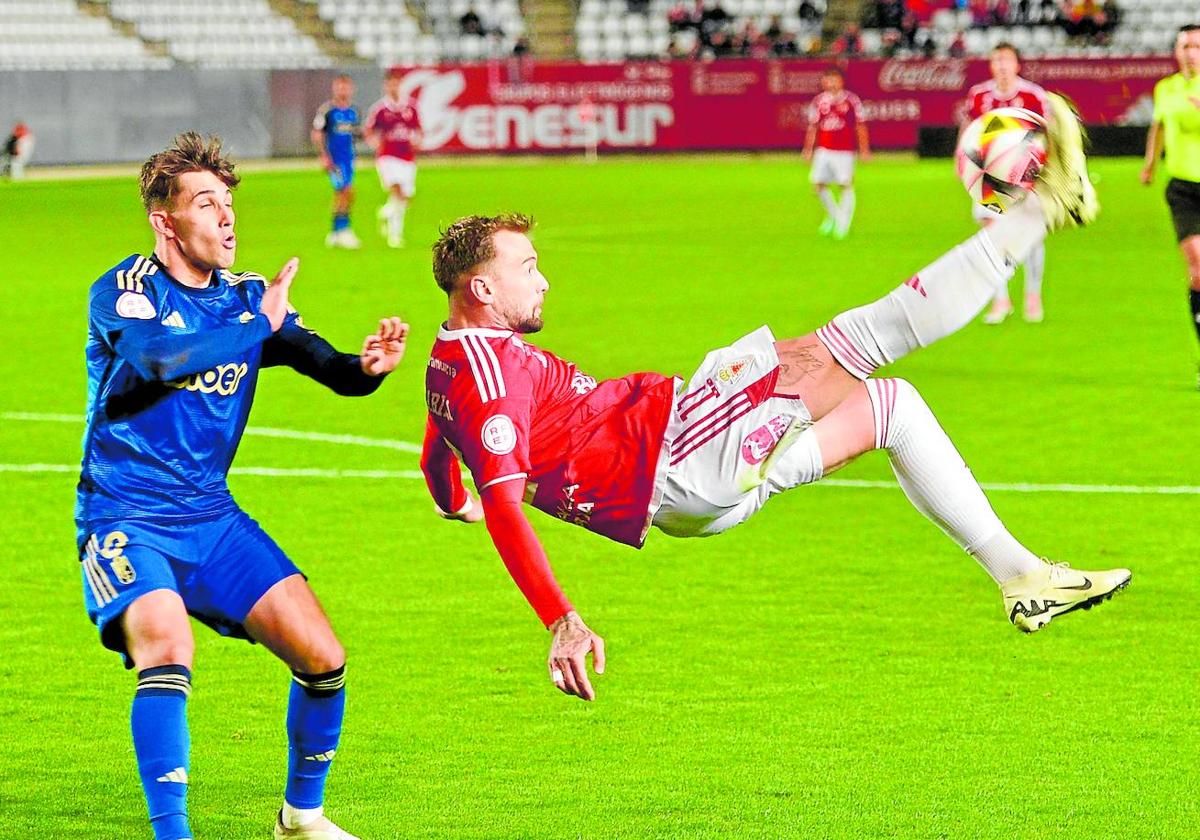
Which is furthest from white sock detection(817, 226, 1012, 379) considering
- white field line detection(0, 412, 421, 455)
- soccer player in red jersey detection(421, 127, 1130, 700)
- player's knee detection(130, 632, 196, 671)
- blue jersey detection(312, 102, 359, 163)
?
blue jersey detection(312, 102, 359, 163)

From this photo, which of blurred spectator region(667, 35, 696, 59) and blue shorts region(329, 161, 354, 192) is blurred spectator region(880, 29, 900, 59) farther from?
blue shorts region(329, 161, 354, 192)

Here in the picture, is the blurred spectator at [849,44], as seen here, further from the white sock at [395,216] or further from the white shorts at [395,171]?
Result: the white sock at [395,216]

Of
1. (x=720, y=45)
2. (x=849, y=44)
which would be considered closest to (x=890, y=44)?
(x=849, y=44)

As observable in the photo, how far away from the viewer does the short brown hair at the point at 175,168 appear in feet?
15.5

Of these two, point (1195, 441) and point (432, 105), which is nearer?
point (1195, 441)

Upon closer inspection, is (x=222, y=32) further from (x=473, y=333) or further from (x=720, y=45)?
(x=473, y=333)

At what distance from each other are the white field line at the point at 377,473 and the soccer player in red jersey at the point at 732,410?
4.16m

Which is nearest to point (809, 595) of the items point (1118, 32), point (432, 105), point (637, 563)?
point (637, 563)

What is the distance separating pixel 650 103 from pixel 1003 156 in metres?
36.2

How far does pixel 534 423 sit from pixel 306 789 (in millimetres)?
1206

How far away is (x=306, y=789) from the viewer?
16.1ft

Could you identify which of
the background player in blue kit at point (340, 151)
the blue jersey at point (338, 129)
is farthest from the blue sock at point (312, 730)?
the blue jersey at point (338, 129)

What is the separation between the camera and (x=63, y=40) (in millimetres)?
38875

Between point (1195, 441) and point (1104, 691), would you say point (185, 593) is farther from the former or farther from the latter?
point (1195, 441)
